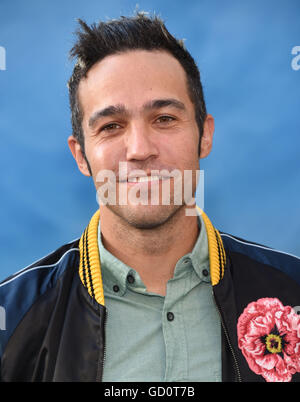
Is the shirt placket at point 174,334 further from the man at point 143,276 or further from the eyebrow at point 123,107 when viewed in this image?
the eyebrow at point 123,107

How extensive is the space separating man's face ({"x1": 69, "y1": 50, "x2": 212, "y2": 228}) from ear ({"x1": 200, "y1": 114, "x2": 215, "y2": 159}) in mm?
444

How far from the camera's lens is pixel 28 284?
110 inches

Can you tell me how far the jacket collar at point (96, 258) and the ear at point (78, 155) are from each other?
0.39 metres

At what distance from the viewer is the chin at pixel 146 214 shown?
2.61 metres

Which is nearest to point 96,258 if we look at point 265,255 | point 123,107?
point 123,107

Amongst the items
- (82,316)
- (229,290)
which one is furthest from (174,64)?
(82,316)

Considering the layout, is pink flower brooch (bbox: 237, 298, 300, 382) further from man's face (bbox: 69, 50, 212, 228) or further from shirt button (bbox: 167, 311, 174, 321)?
man's face (bbox: 69, 50, 212, 228)

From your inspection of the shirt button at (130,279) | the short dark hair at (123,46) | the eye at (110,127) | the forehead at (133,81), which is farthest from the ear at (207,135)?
the shirt button at (130,279)

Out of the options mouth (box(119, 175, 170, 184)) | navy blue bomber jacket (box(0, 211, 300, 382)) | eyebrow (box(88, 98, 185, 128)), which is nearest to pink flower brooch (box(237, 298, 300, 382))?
navy blue bomber jacket (box(0, 211, 300, 382))

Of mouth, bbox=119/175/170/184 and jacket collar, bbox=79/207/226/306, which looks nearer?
mouth, bbox=119/175/170/184

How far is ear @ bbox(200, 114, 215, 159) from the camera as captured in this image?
3.30 meters

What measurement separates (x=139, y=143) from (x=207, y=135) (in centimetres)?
105

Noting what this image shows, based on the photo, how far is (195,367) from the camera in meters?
2.43

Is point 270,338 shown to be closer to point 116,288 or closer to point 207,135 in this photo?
point 116,288
